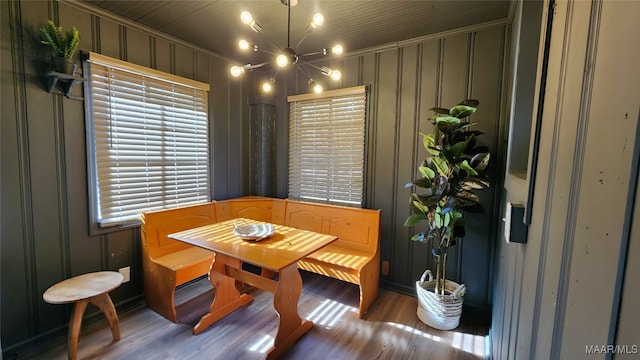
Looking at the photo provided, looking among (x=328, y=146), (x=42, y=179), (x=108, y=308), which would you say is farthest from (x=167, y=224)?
(x=328, y=146)

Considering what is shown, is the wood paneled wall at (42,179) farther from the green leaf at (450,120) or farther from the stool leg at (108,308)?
the green leaf at (450,120)

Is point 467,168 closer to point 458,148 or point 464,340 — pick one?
point 458,148

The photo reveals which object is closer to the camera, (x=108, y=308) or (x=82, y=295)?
(x=82, y=295)

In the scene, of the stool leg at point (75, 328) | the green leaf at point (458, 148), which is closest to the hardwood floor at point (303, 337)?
the stool leg at point (75, 328)

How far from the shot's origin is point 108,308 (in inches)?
81.6

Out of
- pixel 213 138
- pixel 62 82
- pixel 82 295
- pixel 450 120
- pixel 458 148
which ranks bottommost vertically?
pixel 82 295

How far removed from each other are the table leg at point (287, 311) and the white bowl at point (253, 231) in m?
0.35

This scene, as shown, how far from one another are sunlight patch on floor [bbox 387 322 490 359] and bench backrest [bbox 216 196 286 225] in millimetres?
1867

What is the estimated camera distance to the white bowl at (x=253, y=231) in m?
2.17

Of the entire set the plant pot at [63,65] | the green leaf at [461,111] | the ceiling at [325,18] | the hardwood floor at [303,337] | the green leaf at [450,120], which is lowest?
the hardwood floor at [303,337]

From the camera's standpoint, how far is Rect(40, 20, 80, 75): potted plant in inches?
76.8

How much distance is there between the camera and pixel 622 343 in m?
0.41

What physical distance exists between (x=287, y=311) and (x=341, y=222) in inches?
46.7

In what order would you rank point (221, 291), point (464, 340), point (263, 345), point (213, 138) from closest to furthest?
1. point (263, 345)
2. point (464, 340)
3. point (221, 291)
4. point (213, 138)
